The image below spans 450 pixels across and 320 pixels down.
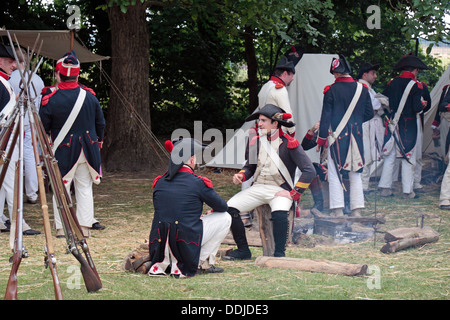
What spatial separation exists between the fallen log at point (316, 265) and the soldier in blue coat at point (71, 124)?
7.12 feet

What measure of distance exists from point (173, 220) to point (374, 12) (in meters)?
7.12

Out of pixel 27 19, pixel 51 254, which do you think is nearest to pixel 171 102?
pixel 27 19

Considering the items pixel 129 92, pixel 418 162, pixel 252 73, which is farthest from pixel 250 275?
pixel 252 73

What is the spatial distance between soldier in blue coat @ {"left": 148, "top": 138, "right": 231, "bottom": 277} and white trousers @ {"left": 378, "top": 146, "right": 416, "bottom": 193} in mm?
4652

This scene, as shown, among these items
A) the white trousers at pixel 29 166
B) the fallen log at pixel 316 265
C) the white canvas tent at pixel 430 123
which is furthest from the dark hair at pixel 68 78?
the white canvas tent at pixel 430 123

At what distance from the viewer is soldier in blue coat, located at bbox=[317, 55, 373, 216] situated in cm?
778

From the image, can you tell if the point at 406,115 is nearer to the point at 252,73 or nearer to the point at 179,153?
the point at 179,153

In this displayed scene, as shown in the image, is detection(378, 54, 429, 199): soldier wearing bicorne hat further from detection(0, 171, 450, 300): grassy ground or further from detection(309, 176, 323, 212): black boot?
detection(309, 176, 323, 212): black boot

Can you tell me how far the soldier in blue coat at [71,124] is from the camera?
21.3ft

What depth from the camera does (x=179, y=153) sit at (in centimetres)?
503

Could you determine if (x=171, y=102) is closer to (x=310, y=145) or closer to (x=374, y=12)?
(x=374, y=12)

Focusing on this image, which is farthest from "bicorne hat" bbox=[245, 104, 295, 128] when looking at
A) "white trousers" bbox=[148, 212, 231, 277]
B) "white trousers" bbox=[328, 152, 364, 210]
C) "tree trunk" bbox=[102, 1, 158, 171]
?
"tree trunk" bbox=[102, 1, 158, 171]

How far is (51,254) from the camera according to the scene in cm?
404

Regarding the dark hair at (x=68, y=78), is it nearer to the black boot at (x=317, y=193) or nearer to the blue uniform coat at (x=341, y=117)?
the blue uniform coat at (x=341, y=117)
